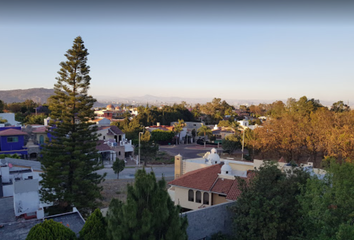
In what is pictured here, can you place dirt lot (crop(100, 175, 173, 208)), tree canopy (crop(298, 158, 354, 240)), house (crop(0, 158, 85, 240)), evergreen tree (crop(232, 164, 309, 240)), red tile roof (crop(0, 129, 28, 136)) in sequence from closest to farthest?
tree canopy (crop(298, 158, 354, 240)) < house (crop(0, 158, 85, 240)) < evergreen tree (crop(232, 164, 309, 240)) < dirt lot (crop(100, 175, 173, 208)) < red tile roof (crop(0, 129, 28, 136))

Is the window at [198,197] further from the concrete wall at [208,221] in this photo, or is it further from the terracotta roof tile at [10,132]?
the terracotta roof tile at [10,132]

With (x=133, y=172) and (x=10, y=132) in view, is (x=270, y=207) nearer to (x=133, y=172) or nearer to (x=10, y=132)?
(x=133, y=172)

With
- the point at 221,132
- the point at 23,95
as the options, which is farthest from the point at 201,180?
the point at 23,95

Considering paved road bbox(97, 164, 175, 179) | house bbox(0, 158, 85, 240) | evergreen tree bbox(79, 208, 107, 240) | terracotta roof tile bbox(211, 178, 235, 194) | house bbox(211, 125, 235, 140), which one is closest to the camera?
evergreen tree bbox(79, 208, 107, 240)

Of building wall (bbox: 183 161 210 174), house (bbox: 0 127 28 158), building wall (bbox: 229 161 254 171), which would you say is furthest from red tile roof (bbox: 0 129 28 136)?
building wall (bbox: 229 161 254 171)

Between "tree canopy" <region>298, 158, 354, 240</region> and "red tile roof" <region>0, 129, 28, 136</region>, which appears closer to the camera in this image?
"tree canopy" <region>298, 158, 354, 240</region>

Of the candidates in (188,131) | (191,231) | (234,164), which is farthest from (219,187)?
(188,131)

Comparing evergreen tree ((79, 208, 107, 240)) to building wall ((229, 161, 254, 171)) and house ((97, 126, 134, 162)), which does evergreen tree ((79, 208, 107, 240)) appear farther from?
house ((97, 126, 134, 162))

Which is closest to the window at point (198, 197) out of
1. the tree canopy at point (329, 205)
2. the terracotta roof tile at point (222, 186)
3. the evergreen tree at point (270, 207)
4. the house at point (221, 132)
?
the terracotta roof tile at point (222, 186)
